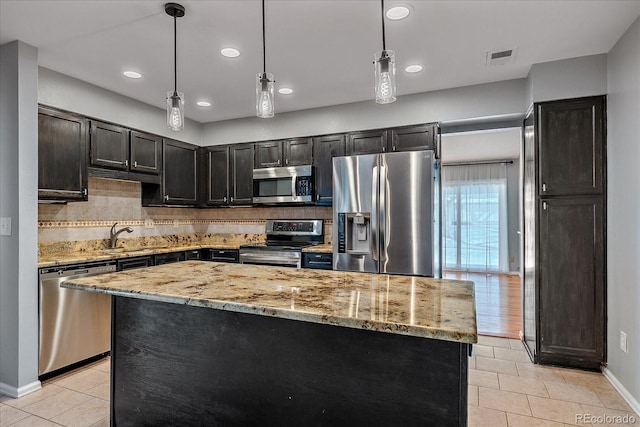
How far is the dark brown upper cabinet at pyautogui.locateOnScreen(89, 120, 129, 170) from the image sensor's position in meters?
3.52

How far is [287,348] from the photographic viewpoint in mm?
1483

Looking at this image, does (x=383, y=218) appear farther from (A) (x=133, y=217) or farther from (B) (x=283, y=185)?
(A) (x=133, y=217)

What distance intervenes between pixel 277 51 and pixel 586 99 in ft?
8.29

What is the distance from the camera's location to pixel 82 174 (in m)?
3.37

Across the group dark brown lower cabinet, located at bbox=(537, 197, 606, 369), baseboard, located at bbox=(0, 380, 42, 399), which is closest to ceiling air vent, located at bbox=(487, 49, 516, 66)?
dark brown lower cabinet, located at bbox=(537, 197, 606, 369)

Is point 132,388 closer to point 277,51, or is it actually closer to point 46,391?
point 46,391

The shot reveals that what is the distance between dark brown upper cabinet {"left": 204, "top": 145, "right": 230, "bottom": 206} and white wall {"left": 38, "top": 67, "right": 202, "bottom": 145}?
430 millimetres

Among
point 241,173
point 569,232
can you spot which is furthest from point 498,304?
point 241,173

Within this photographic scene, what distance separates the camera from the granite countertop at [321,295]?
117cm

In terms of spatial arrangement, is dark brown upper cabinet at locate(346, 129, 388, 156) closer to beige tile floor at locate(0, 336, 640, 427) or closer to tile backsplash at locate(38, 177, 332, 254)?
tile backsplash at locate(38, 177, 332, 254)

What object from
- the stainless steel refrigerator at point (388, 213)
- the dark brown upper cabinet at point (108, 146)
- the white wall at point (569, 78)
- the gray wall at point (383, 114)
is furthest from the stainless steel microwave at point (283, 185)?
the white wall at point (569, 78)

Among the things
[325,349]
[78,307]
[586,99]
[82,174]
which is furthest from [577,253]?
[82,174]

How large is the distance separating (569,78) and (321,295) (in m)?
2.95

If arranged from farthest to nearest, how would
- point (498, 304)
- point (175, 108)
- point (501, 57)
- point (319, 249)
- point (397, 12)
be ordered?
point (498, 304)
point (319, 249)
point (501, 57)
point (397, 12)
point (175, 108)
